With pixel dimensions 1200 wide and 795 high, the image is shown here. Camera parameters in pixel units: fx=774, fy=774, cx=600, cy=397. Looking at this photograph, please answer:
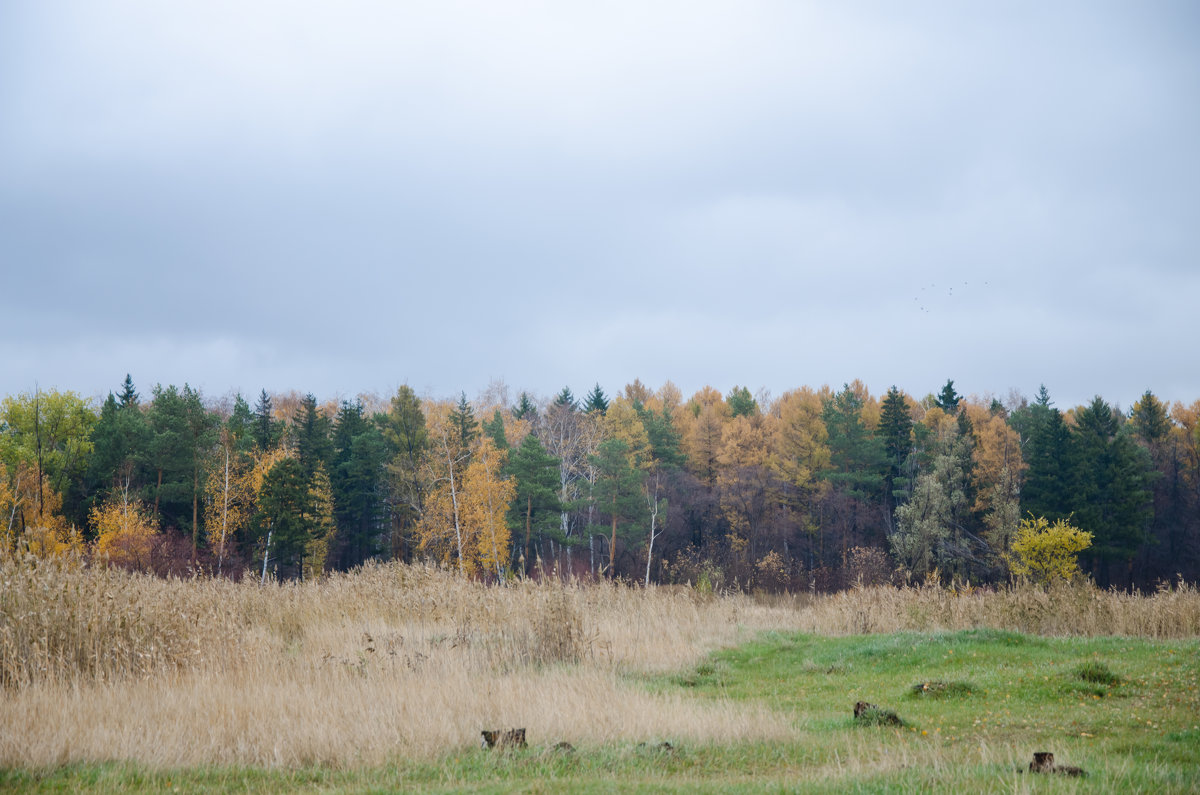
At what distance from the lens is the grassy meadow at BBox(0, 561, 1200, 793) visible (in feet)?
21.1

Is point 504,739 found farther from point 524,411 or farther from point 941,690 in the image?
point 524,411

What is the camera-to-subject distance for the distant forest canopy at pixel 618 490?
44000mm

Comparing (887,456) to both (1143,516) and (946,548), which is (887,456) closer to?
(946,548)

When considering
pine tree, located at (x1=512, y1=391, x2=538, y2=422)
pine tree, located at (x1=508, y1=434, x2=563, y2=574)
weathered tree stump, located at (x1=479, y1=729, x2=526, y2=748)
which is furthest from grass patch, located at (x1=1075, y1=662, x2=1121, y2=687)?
pine tree, located at (x1=512, y1=391, x2=538, y2=422)

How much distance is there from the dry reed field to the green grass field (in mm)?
414

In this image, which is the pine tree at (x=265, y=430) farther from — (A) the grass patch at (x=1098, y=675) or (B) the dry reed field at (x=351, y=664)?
(A) the grass patch at (x=1098, y=675)

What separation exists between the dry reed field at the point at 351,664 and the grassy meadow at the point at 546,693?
0.04 meters

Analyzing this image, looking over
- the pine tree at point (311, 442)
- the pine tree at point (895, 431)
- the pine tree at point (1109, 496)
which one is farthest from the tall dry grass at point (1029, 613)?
the pine tree at point (895, 431)

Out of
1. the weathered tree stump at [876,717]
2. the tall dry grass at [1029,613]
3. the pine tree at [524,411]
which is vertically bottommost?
the tall dry grass at [1029,613]

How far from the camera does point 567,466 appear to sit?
54.9 meters

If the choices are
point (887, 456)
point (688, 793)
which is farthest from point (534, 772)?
point (887, 456)

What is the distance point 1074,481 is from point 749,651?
39649mm

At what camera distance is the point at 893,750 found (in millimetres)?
6840

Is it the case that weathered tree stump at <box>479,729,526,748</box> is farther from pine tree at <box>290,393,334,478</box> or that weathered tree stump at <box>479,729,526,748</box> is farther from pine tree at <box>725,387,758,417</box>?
pine tree at <box>725,387,758,417</box>
